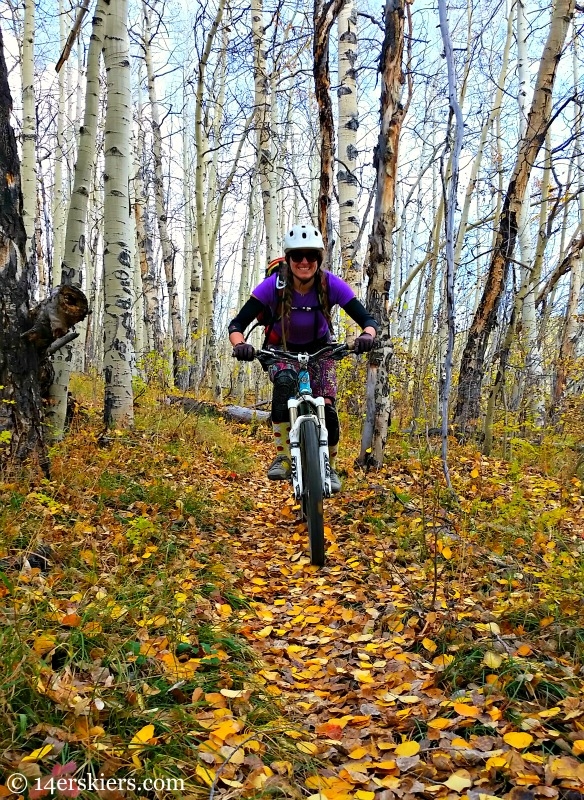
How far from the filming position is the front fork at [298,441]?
4039 mm

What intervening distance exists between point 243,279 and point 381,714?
15.1 metres

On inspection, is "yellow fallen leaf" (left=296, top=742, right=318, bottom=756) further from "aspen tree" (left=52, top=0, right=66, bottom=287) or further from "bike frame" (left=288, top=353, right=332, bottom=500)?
"aspen tree" (left=52, top=0, right=66, bottom=287)

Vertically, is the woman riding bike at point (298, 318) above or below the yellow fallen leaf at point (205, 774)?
above

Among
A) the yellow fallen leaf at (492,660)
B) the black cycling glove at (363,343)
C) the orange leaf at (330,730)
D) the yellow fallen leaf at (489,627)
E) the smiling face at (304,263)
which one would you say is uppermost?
the smiling face at (304,263)

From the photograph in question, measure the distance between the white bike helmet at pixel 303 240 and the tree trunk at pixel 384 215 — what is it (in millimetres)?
1190

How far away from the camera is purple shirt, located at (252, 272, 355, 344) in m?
4.58

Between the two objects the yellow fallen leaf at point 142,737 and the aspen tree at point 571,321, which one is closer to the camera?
the yellow fallen leaf at point 142,737

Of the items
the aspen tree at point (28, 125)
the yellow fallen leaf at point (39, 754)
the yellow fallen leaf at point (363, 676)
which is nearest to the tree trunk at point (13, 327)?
the yellow fallen leaf at point (39, 754)

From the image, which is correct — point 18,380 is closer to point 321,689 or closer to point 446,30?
point 321,689

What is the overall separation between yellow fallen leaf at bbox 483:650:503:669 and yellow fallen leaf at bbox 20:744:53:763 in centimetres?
181

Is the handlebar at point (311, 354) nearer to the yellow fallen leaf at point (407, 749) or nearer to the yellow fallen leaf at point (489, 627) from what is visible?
the yellow fallen leaf at point (489, 627)

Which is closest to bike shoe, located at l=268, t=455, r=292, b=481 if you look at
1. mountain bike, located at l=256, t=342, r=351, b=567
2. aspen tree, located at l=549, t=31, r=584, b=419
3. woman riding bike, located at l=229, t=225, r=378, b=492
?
woman riding bike, located at l=229, t=225, r=378, b=492

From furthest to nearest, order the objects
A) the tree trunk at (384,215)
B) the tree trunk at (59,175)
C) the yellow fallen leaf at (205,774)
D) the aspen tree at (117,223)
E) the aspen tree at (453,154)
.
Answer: the tree trunk at (59,175) → the aspen tree at (117,223) → the tree trunk at (384,215) → the aspen tree at (453,154) → the yellow fallen leaf at (205,774)

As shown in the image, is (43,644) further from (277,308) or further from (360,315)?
(360,315)
